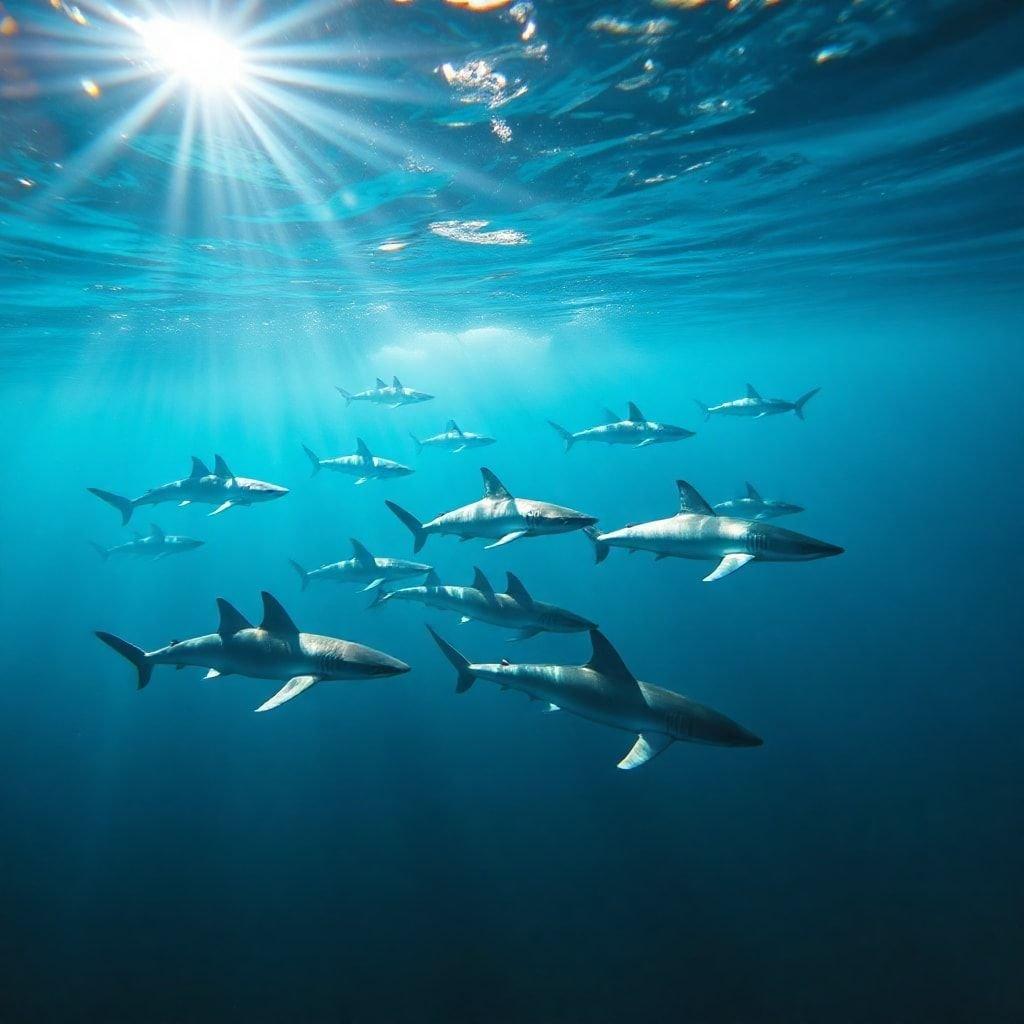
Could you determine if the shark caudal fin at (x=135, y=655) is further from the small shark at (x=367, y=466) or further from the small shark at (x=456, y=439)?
the small shark at (x=456, y=439)

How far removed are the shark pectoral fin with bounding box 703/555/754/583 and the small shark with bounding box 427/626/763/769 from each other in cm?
174

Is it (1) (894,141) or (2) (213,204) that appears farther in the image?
(2) (213,204)

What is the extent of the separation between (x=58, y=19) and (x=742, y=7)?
33.4 feet

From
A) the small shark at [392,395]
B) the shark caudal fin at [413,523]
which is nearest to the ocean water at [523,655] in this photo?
the small shark at [392,395]

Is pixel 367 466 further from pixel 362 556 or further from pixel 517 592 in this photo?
pixel 517 592

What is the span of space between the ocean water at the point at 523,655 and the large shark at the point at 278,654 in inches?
242

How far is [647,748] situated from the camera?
6.31 m

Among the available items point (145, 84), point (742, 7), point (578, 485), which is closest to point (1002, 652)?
point (742, 7)

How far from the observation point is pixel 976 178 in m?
15.6

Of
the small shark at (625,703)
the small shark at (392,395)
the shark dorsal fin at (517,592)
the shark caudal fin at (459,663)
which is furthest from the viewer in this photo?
the small shark at (392,395)

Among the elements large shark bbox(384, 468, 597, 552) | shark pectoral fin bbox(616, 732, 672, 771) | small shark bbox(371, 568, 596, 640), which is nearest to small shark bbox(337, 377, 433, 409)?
large shark bbox(384, 468, 597, 552)

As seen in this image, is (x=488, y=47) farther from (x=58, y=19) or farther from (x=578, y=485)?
(x=578, y=485)

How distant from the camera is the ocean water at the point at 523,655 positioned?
8773mm

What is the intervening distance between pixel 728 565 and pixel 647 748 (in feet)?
9.00
